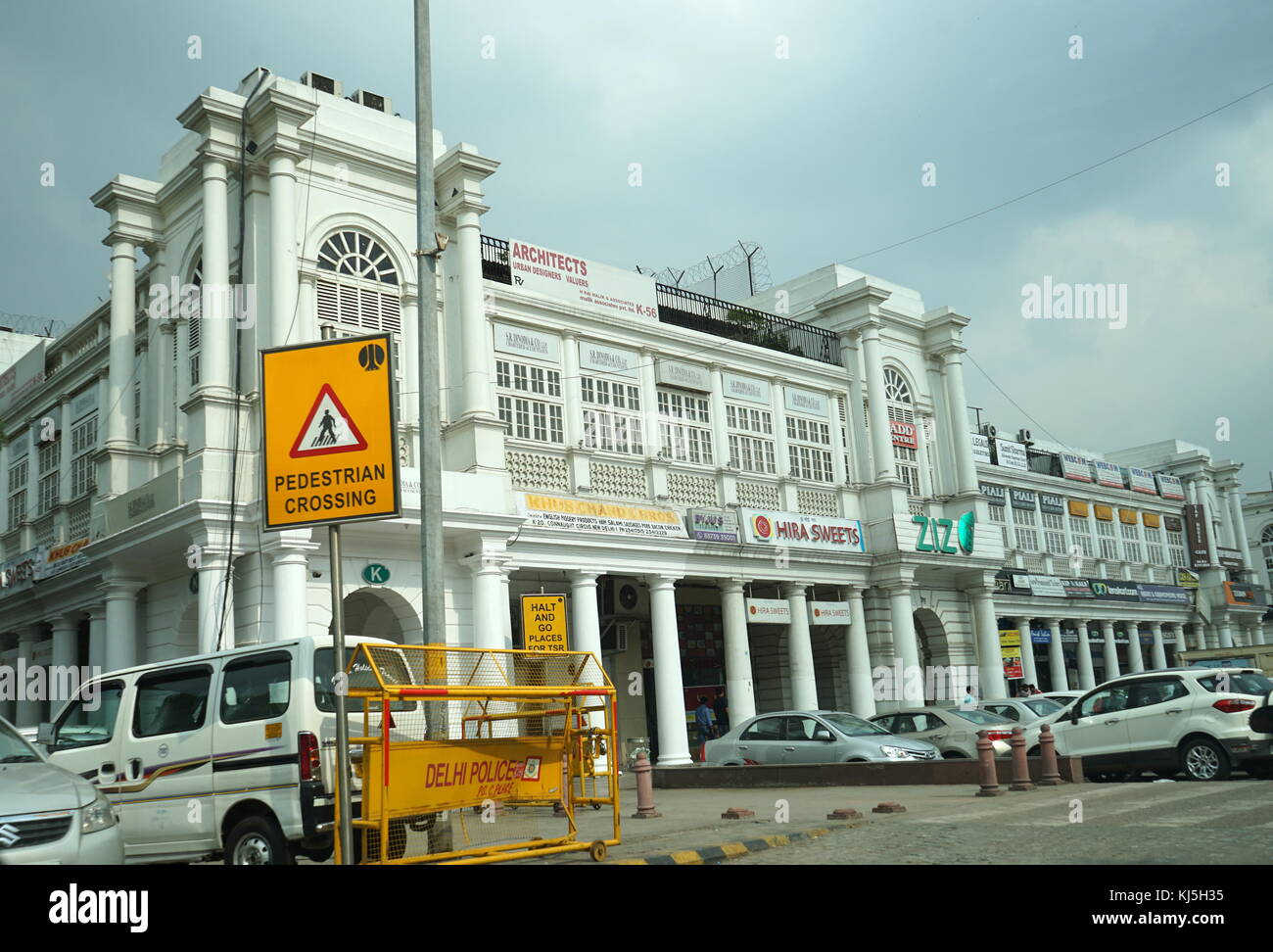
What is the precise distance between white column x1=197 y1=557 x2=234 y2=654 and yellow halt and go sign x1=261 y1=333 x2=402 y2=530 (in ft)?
35.8

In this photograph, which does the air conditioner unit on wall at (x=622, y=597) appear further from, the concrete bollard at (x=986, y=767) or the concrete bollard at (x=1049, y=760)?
the concrete bollard at (x=986, y=767)

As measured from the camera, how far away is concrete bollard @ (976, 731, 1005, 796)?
14.4 metres

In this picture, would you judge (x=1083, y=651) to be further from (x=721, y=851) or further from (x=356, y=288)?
(x=721, y=851)

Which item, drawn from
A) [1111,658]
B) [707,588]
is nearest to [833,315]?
[707,588]

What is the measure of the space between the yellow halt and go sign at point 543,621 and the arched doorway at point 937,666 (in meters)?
17.2

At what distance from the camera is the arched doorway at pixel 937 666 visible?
34.0 meters

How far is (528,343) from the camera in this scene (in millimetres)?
24750

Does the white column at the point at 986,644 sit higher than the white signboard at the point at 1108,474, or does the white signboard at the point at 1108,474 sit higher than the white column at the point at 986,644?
the white signboard at the point at 1108,474

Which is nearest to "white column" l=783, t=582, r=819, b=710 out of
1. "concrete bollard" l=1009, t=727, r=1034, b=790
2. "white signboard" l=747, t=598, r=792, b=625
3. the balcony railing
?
"white signboard" l=747, t=598, r=792, b=625

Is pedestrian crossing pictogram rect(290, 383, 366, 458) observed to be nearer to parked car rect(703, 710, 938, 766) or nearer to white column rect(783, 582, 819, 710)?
parked car rect(703, 710, 938, 766)

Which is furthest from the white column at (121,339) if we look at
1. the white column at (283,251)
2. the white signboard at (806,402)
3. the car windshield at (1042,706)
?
the car windshield at (1042,706)

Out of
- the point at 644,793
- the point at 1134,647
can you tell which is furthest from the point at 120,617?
the point at 1134,647

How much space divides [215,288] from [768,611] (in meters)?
15.2
